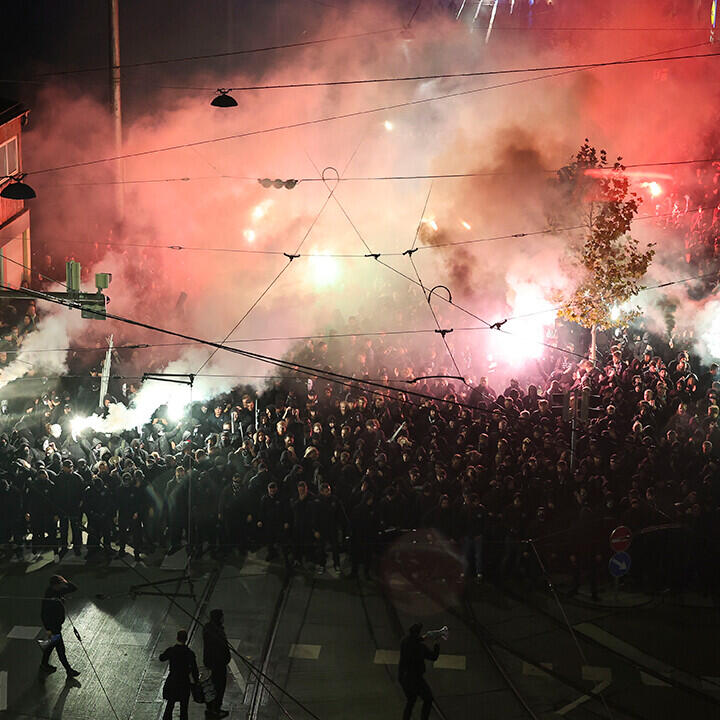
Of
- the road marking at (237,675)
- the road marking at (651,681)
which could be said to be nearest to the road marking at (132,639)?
the road marking at (237,675)

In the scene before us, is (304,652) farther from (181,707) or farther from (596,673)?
(596,673)

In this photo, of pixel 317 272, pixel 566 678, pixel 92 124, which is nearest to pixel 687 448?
pixel 566 678

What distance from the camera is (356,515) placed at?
13984 millimetres

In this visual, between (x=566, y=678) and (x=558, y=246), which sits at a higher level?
(x=558, y=246)

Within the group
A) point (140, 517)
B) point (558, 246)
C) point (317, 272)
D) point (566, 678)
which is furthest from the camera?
point (317, 272)

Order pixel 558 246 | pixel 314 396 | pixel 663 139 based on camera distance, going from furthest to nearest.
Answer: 1. pixel 663 139
2. pixel 558 246
3. pixel 314 396

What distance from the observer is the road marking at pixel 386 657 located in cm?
1162

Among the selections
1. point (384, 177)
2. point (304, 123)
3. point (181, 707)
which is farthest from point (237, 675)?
point (384, 177)

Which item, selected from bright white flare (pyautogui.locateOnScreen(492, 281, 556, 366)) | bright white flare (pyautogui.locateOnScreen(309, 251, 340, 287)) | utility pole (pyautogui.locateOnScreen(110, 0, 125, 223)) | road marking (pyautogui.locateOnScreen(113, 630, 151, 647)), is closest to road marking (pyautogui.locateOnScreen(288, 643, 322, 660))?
road marking (pyautogui.locateOnScreen(113, 630, 151, 647))

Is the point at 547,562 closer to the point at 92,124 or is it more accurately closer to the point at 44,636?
the point at 44,636

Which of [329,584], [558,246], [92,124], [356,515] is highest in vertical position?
[92,124]

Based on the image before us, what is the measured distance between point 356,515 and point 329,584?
1.02 m

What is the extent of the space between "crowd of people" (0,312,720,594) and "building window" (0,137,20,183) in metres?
9.81

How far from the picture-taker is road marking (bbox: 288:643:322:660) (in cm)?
1172
